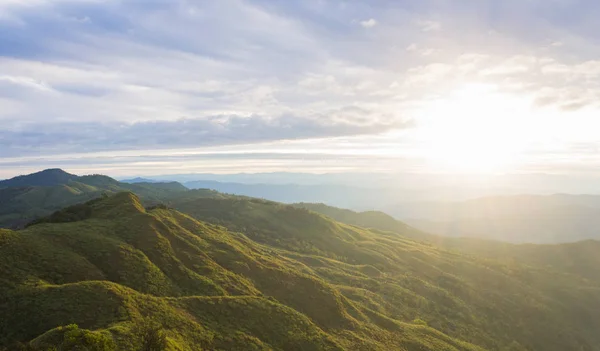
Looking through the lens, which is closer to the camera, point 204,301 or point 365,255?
point 204,301

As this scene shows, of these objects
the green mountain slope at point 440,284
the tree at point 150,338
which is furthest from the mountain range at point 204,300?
the green mountain slope at point 440,284

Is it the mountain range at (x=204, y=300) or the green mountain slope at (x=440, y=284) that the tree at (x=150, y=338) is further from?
the green mountain slope at (x=440, y=284)

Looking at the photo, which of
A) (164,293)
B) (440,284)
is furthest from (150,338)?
(440,284)

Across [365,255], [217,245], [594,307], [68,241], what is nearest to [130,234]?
[68,241]

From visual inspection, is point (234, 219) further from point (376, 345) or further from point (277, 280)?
point (376, 345)

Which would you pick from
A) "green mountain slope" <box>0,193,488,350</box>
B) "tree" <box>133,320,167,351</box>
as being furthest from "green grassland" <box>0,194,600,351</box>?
"tree" <box>133,320,167,351</box>
